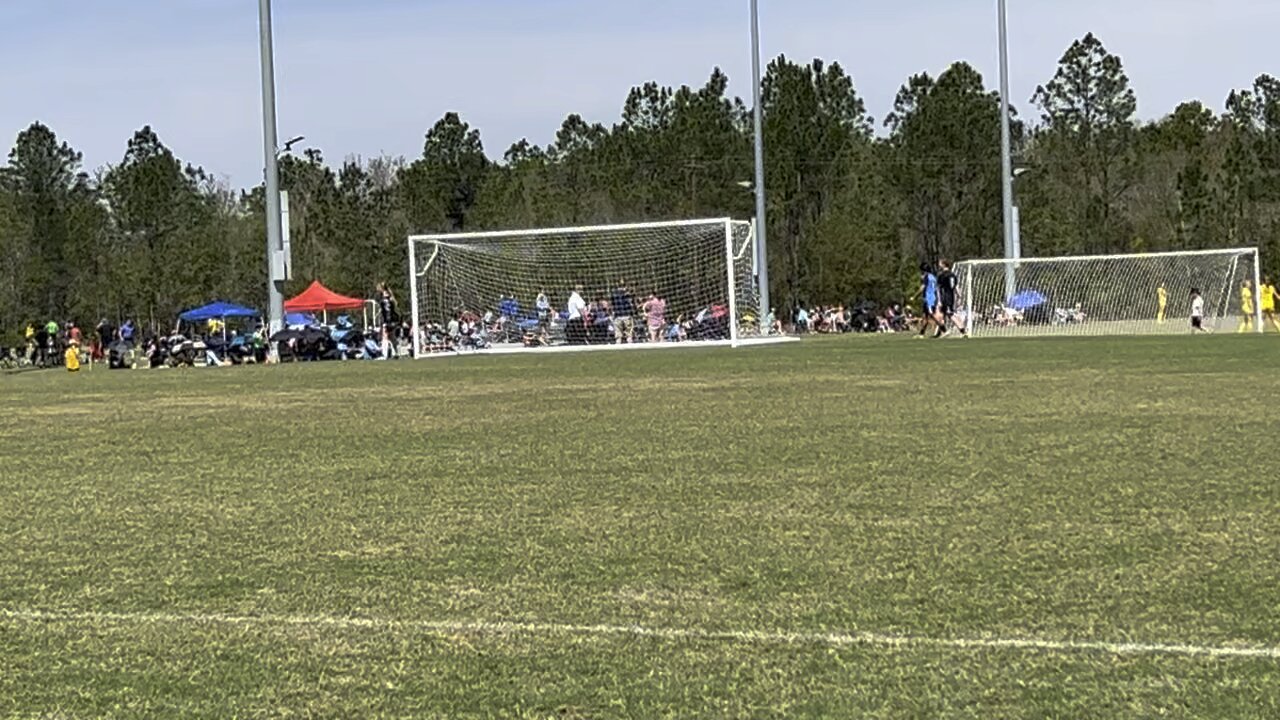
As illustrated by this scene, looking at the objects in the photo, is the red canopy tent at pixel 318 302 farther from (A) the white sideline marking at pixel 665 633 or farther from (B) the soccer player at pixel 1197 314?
(A) the white sideline marking at pixel 665 633

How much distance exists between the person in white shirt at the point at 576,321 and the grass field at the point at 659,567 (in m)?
21.1

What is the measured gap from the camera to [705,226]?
3566cm

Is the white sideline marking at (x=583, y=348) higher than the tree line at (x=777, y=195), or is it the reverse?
the tree line at (x=777, y=195)

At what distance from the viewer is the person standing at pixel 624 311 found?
3494 centimetres

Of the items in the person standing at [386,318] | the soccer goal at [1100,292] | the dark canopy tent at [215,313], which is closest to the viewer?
the person standing at [386,318]

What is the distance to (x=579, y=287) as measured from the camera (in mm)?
35781

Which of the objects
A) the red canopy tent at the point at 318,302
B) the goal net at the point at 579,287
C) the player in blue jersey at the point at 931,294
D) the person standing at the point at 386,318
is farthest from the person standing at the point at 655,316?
the red canopy tent at the point at 318,302

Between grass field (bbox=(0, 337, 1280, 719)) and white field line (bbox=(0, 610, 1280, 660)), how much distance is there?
16 millimetres

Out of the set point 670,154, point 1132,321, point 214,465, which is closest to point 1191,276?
point 1132,321

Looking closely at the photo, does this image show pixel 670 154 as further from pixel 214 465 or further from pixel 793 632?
pixel 793 632

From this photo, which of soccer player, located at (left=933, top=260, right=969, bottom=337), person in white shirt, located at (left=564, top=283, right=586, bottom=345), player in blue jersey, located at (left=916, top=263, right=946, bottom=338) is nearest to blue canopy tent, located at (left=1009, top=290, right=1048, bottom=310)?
soccer player, located at (left=933, top=260, right=969, bottom=337)

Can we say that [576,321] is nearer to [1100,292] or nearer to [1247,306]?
[1100,292]

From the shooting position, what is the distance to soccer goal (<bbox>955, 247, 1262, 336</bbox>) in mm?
40625

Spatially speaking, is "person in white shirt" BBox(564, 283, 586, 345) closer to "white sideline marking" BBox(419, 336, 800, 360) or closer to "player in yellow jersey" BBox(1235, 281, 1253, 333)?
"white sideline marking" BBox(419, 336, 800, 360)
